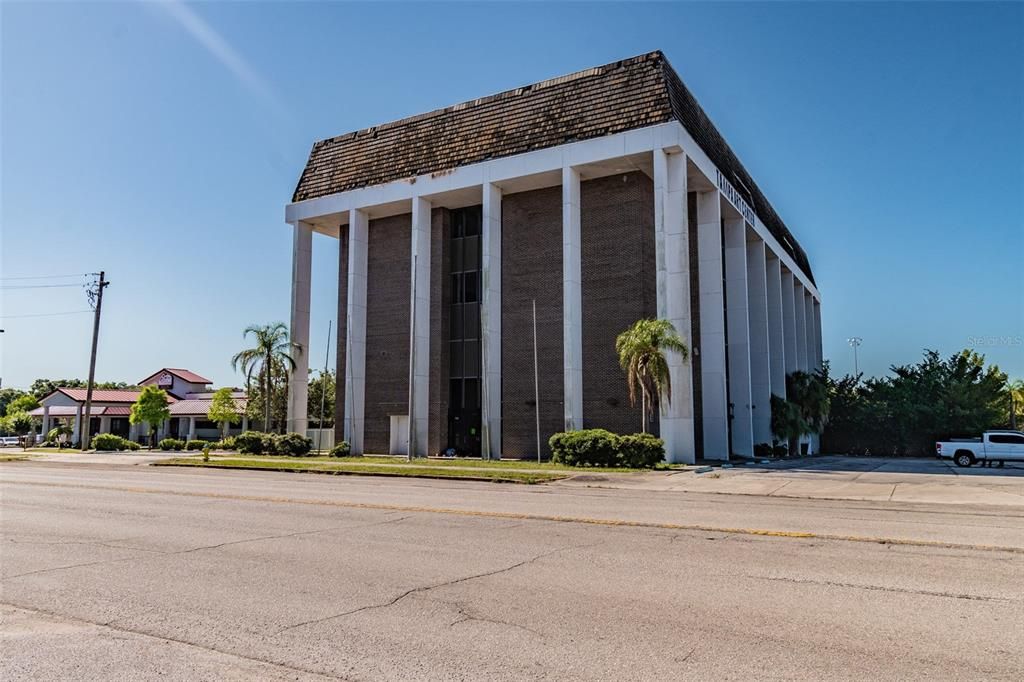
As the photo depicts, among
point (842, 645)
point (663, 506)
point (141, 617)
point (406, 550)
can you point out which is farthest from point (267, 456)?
point (842, 645)

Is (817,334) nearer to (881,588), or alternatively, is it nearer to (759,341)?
(759,341)

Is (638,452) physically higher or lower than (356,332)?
lower

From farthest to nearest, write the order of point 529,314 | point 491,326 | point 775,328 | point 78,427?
point 78,427, point 775,328, point 529,314, point 491,326

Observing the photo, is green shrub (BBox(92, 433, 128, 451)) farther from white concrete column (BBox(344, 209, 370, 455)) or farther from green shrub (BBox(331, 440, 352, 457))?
green shrub (BBox(331, 440, 352, 457))

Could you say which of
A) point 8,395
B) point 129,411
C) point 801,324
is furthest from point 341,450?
point 8,395

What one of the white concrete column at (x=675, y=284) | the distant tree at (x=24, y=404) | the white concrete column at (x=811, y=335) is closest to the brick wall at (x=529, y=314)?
the white concrete column at (x=675, y=284)

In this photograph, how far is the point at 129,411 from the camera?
220ft

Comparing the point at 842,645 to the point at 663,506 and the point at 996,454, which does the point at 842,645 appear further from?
the point at 996,454

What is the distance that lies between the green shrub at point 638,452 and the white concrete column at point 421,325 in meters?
12.5

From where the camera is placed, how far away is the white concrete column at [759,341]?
44312mm

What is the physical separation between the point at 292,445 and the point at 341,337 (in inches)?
305

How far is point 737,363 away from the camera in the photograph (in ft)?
137

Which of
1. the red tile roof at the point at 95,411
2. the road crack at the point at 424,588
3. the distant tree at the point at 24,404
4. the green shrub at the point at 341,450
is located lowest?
the road crack at the point at 424,588

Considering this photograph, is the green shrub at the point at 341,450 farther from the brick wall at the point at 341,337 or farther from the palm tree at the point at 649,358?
the palm tree at the point at 649,358
